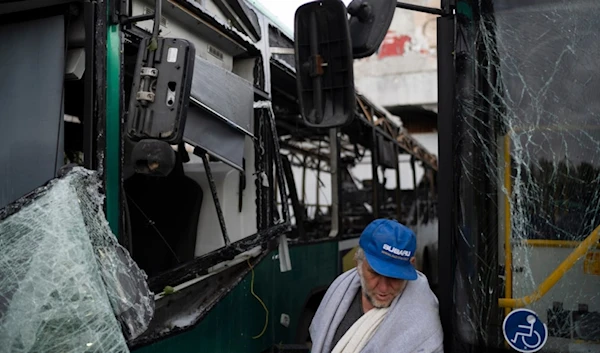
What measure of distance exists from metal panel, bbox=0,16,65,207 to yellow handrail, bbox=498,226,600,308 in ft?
6.39

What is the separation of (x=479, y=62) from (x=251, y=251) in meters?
2.02

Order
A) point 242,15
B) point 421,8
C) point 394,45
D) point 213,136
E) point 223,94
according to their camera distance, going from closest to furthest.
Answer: point 421,8
point 213,136
point 223,94
point 242,15
point 394,45

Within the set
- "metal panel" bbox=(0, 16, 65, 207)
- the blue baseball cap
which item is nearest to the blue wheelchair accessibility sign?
the blue baseball cap

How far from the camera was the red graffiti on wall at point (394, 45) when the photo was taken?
20.6 meters

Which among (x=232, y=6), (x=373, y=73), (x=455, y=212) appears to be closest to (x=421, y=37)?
(x=373, y=73)

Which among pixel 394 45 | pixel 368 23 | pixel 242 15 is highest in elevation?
pixel 394 45

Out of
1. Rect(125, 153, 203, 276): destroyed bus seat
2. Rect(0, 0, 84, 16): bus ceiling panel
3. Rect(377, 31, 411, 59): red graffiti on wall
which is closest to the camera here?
Rect(0, 0, 84, 16): bus ceiling panel

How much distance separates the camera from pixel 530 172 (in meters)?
2.28

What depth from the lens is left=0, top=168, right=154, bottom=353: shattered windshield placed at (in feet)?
7.11

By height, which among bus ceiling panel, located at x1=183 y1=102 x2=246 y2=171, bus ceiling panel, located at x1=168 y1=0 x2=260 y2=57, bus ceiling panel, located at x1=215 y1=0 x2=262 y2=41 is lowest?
bus ceiling panel, located at x1=183 y1=102 x2=246 y2=171

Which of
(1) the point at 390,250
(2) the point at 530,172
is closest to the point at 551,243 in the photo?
(2) the point at 530,172

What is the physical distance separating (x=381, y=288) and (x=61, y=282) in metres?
1.16

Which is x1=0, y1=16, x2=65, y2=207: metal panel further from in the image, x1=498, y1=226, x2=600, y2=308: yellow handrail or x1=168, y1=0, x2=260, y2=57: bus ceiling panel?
x1=498, y1=226, x2=600, y2=308: yellow handrail

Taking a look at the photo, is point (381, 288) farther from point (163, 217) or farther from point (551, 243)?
point (163, 217)
